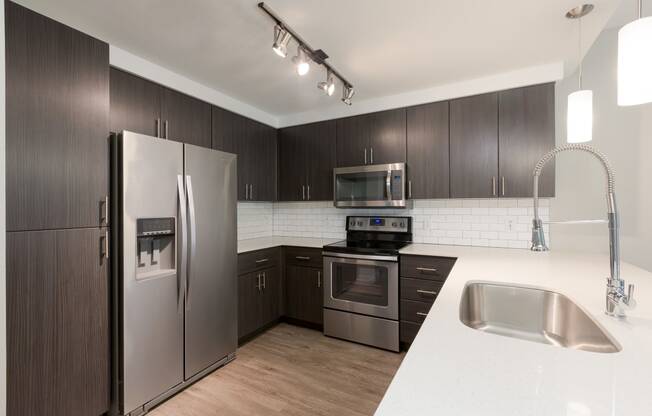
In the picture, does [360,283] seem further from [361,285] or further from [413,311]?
[413,311]

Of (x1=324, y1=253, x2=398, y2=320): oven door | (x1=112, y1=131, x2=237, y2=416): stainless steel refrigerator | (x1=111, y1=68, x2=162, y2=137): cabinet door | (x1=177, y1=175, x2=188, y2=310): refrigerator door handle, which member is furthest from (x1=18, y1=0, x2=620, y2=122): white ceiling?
(x1=324, y1=253, x2=398, y2=320): oven door

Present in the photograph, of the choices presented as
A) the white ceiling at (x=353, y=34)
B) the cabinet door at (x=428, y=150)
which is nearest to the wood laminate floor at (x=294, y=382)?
the cabinet door at (x=428, y=150)

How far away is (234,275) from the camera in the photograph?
8.05ft

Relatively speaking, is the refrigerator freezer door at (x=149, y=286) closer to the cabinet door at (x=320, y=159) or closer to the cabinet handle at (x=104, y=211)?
the cabinet handle at (x=104, y=211)

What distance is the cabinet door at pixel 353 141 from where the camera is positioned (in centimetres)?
307

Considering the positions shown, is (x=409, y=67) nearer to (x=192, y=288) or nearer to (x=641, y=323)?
(x=641, y=323)

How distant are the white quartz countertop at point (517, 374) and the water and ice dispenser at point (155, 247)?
1.71 m

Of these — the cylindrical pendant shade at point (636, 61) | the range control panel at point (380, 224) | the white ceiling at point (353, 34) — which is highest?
the white ceiling at point (353, 34)

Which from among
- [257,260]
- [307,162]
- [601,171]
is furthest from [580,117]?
[257,260]

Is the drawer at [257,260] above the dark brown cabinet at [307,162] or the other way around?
the other way around

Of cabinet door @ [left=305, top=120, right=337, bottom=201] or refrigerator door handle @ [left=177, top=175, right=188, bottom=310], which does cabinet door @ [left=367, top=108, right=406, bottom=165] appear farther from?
refrigerator door handle @ [left=177, top=175, right=188, bottom=310]

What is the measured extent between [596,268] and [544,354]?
4.70 feet

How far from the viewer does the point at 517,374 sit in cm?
65

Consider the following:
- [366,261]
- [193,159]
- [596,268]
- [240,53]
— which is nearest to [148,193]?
[193,159]
